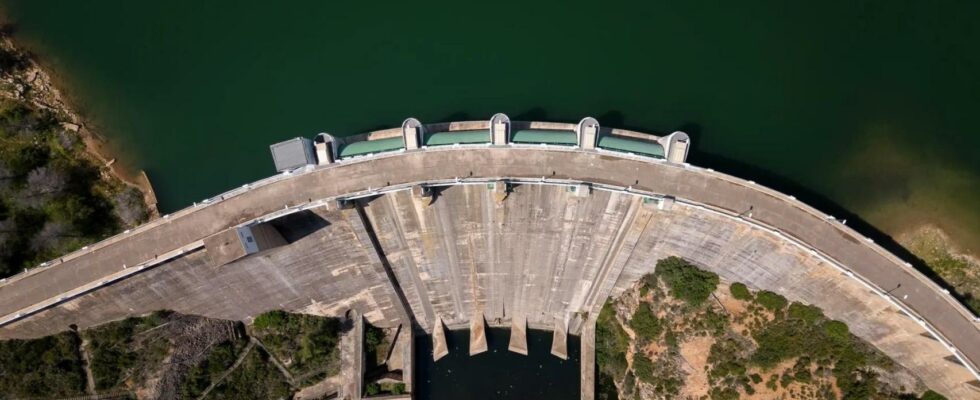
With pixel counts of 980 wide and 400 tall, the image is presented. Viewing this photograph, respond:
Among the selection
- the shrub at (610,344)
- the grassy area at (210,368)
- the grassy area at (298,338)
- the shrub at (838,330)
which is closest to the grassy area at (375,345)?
the grassy area at (298,338)

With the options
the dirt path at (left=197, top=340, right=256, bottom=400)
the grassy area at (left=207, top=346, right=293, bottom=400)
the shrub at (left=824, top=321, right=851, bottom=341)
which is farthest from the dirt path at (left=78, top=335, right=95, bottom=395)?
the shrub at (left=824, top=321, right=851, bottom=341)

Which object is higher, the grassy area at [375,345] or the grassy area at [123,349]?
the grassy area at [123,349]

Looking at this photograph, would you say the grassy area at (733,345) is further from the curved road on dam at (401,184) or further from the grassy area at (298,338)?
the grassy area at (298,338)

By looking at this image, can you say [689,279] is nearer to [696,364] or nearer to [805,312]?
[696,364]

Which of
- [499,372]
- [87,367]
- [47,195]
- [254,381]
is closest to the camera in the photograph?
[47,195]

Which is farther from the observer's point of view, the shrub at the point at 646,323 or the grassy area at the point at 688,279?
the shrub at the point at 646,323

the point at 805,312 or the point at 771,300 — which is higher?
the point at 771,300

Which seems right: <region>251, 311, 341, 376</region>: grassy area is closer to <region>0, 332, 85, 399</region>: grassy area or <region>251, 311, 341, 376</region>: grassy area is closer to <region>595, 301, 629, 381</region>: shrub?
<region>0, 332, 85, 399</region>: grassy area

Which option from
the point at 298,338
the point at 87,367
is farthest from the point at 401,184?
the point at 87,367
